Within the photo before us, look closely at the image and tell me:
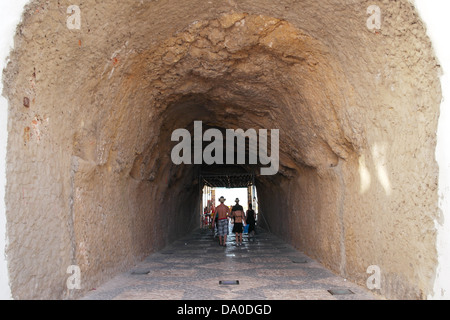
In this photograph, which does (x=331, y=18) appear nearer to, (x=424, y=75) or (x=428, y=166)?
(x=424, y=75)

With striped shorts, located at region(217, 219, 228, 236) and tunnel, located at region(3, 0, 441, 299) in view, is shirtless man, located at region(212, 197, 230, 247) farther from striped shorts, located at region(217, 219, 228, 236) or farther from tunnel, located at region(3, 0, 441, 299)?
tunnel, located at region(3, 0, 441, 299)

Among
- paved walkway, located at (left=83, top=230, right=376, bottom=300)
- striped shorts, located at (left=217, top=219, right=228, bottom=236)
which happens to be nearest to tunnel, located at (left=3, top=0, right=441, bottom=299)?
paved walkway, located at (left=83, top=230, right=376, bottom=300)

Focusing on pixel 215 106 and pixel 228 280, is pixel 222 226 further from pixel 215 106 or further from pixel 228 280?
pixel 228 280

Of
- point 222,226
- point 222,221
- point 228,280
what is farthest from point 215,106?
point 228,280

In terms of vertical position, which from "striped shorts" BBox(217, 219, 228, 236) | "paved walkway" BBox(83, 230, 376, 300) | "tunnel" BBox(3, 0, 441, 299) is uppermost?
"tunnel" BBox(3, 0, 441, 299)

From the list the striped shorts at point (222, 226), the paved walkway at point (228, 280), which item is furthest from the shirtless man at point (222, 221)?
the paved walkway at point (228, 280)

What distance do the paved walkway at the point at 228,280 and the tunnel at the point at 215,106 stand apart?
0.27 meters

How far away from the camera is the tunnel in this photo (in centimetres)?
357

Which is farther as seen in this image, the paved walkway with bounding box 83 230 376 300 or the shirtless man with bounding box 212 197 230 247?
the shirtless man with bounding box 212 197 230 247

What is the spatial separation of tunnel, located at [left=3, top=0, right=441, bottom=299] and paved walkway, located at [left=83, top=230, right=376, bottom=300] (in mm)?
275

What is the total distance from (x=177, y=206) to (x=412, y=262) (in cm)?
932

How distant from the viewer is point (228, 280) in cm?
573

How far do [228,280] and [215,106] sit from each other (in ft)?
12.7

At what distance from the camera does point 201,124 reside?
9.63 metres
